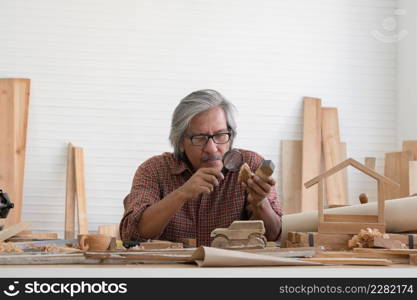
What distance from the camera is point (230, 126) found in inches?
109

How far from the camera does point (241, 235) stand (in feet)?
4.90

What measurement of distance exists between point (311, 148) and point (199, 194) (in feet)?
11.1

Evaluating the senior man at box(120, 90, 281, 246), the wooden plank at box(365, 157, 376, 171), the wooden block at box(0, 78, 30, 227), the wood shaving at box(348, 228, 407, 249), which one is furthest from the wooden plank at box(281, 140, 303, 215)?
the wood shaving at box(348, 228, 407, 249)

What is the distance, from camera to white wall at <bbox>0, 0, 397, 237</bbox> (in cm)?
568

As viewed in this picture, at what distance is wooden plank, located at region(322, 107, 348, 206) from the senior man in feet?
9.99

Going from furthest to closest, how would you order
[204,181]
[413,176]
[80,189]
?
1. [80,189]
2. [413,176]
3. [204,181]

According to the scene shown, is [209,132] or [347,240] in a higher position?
[209,132]

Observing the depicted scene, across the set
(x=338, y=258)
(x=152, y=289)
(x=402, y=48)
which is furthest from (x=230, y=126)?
(x=402, y=48)

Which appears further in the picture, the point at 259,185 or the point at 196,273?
the point at 259,185

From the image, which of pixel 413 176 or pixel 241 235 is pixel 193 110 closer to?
pixel 241 235

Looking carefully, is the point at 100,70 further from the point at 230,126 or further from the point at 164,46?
the point at 230,126

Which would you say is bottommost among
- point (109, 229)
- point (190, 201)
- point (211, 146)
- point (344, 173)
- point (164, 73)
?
point (109, 229)

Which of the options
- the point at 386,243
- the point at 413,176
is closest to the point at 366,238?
the point at 386,243

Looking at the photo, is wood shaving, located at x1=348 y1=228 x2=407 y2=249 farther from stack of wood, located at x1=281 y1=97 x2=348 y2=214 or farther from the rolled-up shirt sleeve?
stack of wood, located at x1=281 y1=97 x2=348 y2=214
